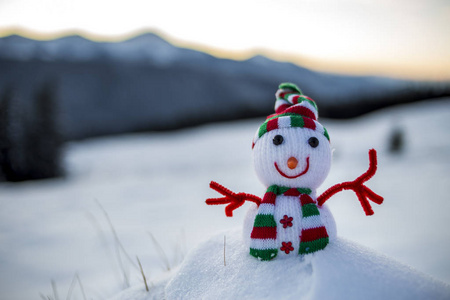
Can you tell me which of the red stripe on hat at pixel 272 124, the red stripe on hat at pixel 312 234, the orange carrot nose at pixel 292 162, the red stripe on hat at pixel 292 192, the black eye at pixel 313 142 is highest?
the red stripe on hat at pixel 272 124

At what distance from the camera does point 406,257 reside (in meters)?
2.14

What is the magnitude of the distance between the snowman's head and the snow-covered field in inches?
24.6

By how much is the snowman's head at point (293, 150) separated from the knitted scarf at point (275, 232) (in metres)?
0.10

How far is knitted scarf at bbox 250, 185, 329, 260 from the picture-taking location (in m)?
1.12

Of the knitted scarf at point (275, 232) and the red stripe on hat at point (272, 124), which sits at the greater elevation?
the red stripe on hat at point (272, 124)

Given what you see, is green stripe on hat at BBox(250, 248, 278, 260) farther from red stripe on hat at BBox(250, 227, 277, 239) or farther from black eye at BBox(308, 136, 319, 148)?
black eye at BBox(308, 136, 319, 148)

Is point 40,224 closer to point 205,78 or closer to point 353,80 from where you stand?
point 205,78

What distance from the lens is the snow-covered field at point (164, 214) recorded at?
2.23 m

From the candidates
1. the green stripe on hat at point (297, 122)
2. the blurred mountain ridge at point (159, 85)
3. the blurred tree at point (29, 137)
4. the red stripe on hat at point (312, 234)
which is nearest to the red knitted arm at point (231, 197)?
the red stripe on hat at point (312, 234)

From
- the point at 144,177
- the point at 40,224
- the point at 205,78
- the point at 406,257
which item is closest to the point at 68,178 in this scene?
the point at 144,177

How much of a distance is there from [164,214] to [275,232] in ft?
8.97

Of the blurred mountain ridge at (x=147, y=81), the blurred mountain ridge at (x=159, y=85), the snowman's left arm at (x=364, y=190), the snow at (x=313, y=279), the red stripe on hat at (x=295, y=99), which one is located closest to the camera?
the snow at (x=313, y=279)

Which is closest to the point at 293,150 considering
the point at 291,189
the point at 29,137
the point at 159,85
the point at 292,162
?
the point at 292,162

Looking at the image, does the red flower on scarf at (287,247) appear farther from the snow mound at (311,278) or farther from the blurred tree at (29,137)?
the blurred tree at (29,137)
